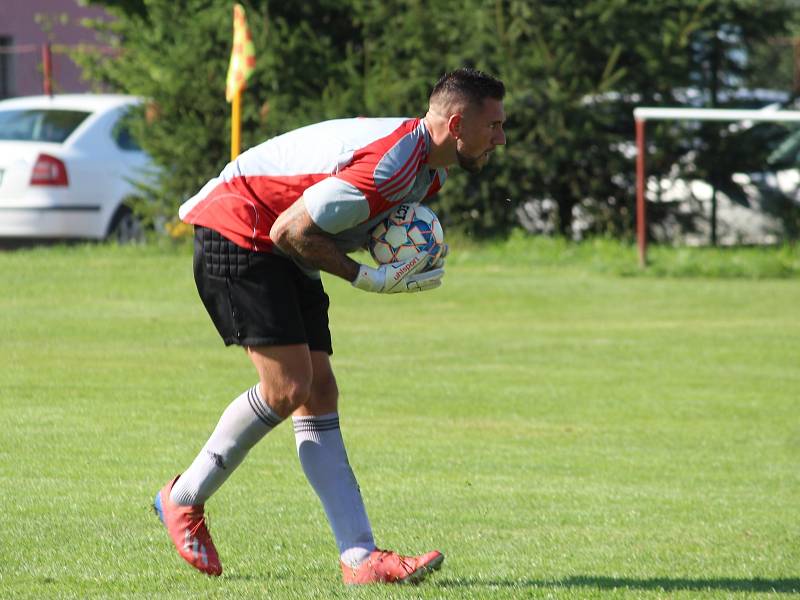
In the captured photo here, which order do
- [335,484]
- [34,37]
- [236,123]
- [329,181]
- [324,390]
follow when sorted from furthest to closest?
1. [34,37]
2. [236,123]
3. [324,390]
4. [335,484]
5. [329,181]

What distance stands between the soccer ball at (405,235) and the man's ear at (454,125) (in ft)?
0.85

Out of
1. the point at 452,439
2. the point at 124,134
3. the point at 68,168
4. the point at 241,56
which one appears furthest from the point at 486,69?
the point at 452,439

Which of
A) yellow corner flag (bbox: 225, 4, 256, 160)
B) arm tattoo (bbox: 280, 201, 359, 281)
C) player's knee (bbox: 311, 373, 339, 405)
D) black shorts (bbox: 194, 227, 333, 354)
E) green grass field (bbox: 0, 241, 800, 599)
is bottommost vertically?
green grass field (bbox: 0, 241, 800, 599)

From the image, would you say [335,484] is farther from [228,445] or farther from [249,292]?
[249,292]

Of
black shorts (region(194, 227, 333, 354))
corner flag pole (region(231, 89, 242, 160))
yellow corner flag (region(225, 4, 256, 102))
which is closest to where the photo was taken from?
black shorts (region(194, 227, 333, 354))

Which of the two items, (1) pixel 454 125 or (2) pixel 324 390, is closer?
(1) pixel 454 125

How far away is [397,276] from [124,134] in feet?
47.7

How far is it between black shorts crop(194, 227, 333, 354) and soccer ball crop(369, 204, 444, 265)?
32 centimetres

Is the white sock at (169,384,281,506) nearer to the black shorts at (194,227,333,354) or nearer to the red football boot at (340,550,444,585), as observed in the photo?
the black shorts at (194,227,333,354)

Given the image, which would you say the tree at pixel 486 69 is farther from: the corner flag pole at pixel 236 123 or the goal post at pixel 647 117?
the goal post at pixel 647 117

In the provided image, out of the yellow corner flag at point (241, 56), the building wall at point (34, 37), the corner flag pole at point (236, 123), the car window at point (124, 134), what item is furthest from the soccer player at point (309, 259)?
the building wall at point (34, 37)

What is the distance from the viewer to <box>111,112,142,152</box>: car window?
18984 millimetres

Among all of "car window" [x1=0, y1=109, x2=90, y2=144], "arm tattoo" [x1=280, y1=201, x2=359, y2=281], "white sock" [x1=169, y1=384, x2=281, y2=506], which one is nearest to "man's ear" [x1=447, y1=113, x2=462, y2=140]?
"arm tattoo" [x1=280, y1=201, x2=359, y2=281]

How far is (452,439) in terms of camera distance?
29.6ft
